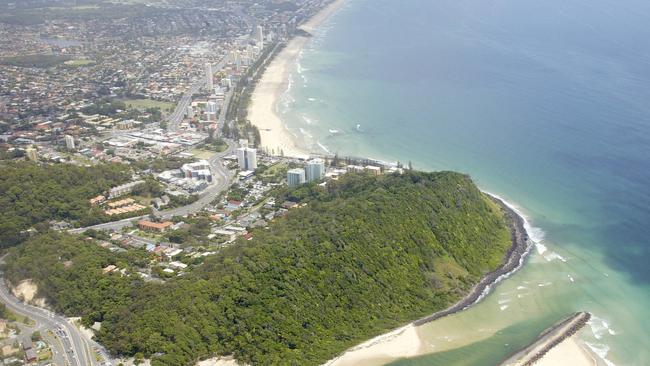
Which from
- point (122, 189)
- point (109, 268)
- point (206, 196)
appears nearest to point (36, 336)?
point (109, 268)

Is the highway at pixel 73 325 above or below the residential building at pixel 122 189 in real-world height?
below

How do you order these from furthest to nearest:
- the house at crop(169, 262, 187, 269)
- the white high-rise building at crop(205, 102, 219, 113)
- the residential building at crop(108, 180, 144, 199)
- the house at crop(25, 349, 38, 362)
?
the white high-rise building at crop(205, 102, 219, 113)
the residential building at crop(108, 180, 144, 199)
the house at crop(169, 262, 187, 269)
the house at crop(25, 349, 38, 362)

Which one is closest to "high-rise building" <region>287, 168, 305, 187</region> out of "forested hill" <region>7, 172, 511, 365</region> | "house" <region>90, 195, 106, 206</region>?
"forested hill" <region>7, 172, 511, 365</region>

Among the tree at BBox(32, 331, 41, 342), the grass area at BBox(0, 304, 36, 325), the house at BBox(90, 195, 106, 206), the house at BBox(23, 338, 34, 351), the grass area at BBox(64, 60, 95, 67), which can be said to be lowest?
the grass area at BBox(0, 304, 36, 325)

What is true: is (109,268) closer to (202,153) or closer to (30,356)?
(30,356)

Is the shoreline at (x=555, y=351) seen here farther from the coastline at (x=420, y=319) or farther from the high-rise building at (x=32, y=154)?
the high-rise building at (x=32, y=154)

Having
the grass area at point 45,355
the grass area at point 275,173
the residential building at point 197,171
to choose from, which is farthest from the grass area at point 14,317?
the grass area at point 275,173

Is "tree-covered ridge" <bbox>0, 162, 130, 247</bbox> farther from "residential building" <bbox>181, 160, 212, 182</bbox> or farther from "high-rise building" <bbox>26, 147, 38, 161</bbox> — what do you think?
"residential building" <bbox>181, 160, 212, 182</bbox>
